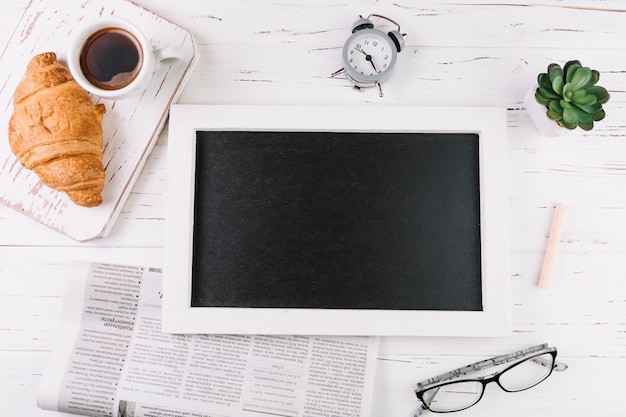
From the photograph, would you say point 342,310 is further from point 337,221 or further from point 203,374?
point 203,374

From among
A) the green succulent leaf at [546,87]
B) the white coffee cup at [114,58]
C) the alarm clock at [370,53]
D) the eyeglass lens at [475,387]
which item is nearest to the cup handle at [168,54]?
the white coffee cup at [114,58]

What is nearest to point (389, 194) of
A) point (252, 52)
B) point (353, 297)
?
point (353, 297)

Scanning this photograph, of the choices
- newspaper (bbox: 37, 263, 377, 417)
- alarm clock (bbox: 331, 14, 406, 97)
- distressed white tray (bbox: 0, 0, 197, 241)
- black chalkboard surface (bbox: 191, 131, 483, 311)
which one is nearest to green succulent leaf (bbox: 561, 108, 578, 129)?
black chalkboard surface (bbox: 191, 131, 483, 311)

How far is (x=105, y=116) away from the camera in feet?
2.55

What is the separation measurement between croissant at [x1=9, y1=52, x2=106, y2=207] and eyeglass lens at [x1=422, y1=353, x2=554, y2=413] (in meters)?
0.57

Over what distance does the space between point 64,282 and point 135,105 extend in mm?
283

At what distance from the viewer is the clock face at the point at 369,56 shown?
758mm

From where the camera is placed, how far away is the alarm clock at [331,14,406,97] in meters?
0.76

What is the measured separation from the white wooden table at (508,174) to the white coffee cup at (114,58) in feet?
0.30

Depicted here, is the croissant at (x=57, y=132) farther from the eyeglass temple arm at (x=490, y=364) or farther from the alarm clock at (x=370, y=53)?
the eyeglass temple arm at (x=490, y=364)

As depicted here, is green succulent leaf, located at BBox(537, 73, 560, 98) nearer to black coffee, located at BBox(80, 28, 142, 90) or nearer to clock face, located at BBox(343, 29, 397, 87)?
clock face, located at BBox(343, 29, 397, 87)

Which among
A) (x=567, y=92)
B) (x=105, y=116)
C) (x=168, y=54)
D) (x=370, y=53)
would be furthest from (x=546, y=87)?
(x=105, y=116)

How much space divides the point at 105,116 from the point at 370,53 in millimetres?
392

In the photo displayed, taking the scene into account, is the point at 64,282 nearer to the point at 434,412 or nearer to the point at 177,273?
the point at 177,273
